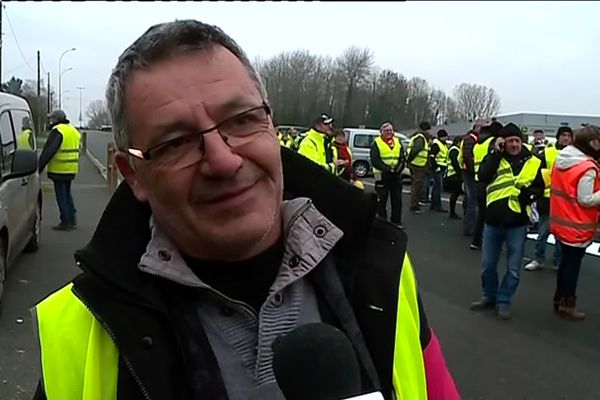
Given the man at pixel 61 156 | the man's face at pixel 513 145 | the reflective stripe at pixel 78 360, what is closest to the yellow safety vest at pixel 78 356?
the reflective stripe at pixel 78 360

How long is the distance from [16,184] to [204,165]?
6778 mm

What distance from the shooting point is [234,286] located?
4.91ft

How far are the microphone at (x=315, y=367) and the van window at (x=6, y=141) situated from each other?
6.42m

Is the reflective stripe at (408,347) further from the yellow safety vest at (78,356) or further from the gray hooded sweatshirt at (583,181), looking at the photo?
the gray hooded sweatshirt at (583,181)

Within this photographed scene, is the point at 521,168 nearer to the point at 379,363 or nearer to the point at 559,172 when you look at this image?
the point at 559,172

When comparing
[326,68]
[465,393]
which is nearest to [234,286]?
[465,393]

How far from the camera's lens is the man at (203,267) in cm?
135

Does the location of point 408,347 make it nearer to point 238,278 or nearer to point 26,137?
point 238,278

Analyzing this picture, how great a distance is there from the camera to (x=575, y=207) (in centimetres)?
665

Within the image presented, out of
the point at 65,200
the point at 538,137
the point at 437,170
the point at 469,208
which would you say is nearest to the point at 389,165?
the point at 469,208

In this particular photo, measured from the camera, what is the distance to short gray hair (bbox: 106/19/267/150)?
4.76 feet

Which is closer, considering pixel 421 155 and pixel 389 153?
pixel 389 153

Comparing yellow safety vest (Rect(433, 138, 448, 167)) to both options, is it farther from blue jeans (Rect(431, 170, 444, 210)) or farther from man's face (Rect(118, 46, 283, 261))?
man's face (Rect(118, 46, 283, 261))

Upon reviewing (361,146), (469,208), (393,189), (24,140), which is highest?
(24,140)
